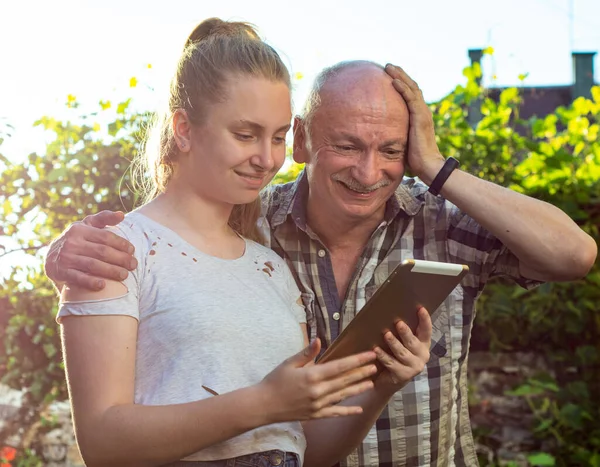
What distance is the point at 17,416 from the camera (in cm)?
482

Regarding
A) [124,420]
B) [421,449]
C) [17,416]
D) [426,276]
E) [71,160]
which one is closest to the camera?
[124,420]

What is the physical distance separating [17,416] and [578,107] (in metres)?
3.66

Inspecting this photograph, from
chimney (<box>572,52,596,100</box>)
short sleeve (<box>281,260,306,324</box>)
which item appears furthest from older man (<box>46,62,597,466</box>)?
chimney (<box>572,52,596,100</box>)

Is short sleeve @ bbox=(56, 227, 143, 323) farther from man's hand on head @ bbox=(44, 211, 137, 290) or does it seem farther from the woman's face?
the woman's face

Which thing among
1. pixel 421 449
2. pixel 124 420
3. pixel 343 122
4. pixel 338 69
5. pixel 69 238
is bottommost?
pixel 421 449

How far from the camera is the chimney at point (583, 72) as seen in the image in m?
17.2

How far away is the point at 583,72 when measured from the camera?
57.5 ft

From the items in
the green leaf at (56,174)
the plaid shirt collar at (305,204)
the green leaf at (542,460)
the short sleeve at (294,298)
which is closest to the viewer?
the short sleeve at (294,298)

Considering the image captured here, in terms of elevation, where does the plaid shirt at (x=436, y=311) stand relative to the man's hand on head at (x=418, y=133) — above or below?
below

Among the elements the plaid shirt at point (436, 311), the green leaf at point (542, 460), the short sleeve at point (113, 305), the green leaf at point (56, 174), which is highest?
the green leaf at point (56, 174)

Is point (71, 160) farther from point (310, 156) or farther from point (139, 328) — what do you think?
point (139, 328)

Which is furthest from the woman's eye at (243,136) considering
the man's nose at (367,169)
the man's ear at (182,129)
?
the man's nose at (367,169)

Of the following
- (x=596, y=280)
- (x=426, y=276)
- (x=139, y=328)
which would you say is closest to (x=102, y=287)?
(x=139, y=328)

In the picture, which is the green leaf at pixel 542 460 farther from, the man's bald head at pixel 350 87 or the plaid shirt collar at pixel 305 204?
the man's bald head at pixel 350 87
